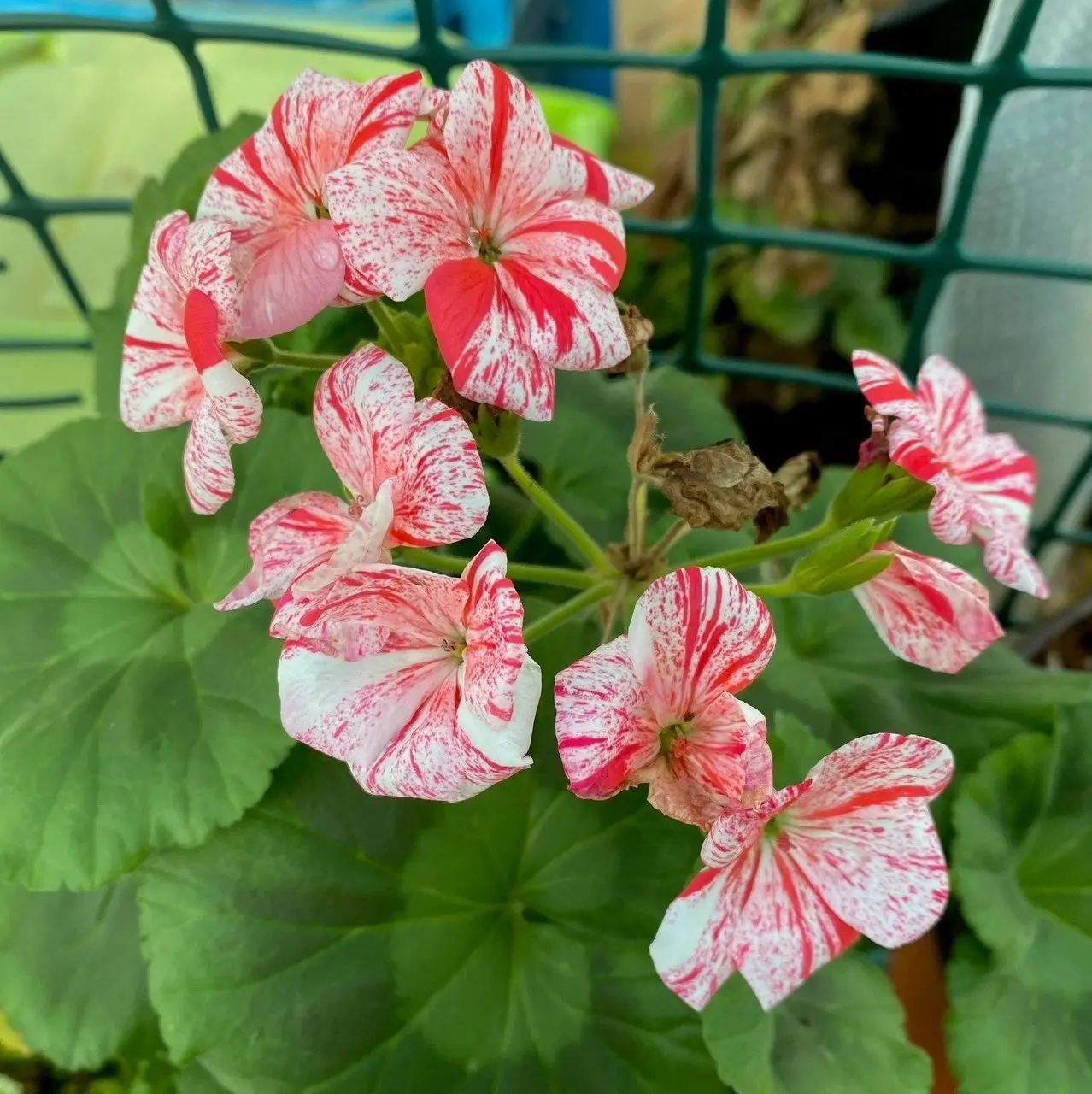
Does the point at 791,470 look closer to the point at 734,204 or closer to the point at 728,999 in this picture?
the point at 728,999

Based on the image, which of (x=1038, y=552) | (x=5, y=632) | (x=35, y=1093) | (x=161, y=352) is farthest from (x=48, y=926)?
(x=1038, y=552)

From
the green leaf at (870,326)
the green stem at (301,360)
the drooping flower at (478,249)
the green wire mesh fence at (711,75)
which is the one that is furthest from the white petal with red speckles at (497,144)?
the green leaf at (870,326)

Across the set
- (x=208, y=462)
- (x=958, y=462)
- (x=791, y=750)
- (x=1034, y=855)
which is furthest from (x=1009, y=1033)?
(x=208, y=462)

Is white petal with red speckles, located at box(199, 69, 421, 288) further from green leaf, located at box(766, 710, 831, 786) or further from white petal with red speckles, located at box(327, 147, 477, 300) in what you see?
green leaf, located at box(766, 710, 831, 786)

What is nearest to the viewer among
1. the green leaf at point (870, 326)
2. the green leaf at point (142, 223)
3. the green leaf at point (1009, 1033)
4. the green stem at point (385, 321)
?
the green stem at point (385, 321)

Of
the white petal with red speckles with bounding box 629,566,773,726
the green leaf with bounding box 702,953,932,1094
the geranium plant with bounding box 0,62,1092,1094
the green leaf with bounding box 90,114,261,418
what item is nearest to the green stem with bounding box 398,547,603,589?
the geranium plant with bounding box 0,62,1092,1094

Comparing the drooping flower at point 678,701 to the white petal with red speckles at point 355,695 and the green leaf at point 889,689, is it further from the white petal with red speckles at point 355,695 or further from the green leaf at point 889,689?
the green leaf at point 889,689
